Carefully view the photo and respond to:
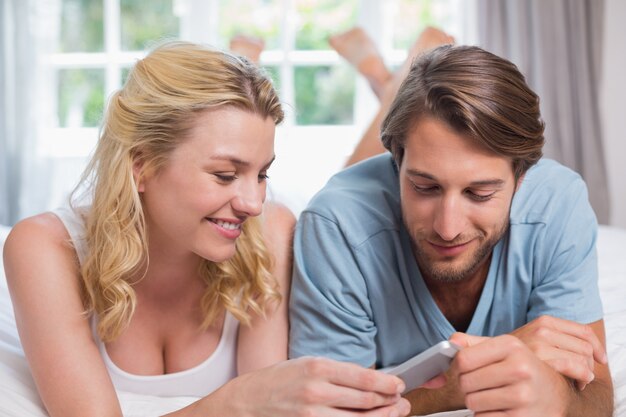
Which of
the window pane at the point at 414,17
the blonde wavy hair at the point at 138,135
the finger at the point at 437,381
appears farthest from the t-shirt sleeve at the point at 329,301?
the window pane at the point at 414,17

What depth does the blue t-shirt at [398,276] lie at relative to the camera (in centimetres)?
175

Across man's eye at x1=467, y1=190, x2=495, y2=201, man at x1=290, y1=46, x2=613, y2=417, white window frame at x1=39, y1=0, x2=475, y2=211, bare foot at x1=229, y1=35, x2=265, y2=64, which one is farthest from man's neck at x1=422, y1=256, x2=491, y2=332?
white window frame at x1=39, y1=0, x2=475, y2=211

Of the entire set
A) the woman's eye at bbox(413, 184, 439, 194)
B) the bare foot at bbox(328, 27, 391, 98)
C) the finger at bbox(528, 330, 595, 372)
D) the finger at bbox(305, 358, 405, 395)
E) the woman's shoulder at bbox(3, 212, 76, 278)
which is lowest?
the finger at bbox(528, 330, 595, 372)

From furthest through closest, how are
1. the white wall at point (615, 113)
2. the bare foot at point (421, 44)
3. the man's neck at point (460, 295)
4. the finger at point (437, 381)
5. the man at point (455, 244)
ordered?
the white wall at point (615, 113)
the bare foot at point (421, 44)
the man's neck at point (460, 295)
the man at point (455, 244)
the finger at point (437, 381)

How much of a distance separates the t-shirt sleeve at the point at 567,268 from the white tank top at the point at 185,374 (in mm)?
666

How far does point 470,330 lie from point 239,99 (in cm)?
71

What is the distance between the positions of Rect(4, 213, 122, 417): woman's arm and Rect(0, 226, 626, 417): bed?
0.07 meters

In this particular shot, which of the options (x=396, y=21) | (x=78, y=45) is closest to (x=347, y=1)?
(x=396, y=21)

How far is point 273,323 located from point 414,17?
3219mm

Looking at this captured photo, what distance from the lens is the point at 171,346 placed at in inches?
74.2

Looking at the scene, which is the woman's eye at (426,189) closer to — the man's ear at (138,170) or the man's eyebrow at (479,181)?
the man's eyebrow at (479,181)

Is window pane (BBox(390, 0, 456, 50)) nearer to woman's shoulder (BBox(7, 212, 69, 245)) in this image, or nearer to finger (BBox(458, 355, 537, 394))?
woman's shoulder (BBox(7, 212, 69, 245))

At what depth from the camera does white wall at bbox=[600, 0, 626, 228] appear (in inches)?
171

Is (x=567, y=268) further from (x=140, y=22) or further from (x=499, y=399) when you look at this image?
(x=140, y=22)
